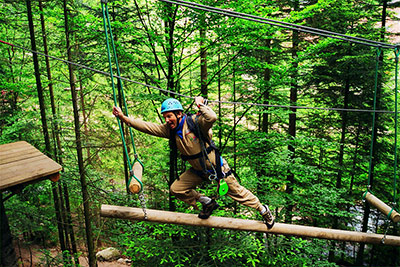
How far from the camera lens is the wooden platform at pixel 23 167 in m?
2.08

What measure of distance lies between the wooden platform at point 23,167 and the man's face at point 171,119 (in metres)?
1.25

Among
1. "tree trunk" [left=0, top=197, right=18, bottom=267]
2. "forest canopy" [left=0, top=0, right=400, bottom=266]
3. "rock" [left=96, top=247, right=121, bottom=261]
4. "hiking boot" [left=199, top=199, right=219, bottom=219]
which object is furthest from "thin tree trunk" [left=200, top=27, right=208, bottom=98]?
"rock" [left=96, top=247, right=121, bottom=261]

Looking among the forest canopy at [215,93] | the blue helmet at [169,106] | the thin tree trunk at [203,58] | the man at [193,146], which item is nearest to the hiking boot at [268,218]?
the man at [193,146]

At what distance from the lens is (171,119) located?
9.53ft

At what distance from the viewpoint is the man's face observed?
2896 millimetres

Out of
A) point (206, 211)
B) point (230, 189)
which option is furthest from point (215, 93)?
point (206, 211)

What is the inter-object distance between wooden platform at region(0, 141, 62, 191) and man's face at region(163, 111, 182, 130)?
1.25 m

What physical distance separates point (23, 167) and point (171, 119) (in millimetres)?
1581

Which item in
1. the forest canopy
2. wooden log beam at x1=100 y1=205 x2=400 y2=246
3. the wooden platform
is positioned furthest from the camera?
the forest canopy

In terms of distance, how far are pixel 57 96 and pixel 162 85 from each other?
6.29 metres

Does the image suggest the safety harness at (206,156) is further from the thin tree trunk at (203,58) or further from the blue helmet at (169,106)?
the thin tree trunk at (203,58)

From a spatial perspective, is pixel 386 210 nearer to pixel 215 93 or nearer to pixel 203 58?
pixel 203 58

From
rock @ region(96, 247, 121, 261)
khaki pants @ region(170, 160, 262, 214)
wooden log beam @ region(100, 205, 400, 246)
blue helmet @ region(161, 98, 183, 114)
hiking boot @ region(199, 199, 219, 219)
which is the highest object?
blue helmet @ region(161, 98, 183, 114)

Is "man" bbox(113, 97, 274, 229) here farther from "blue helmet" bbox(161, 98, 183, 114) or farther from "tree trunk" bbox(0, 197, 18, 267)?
"tree trunk" bbox(0, 197, 18, 267)
